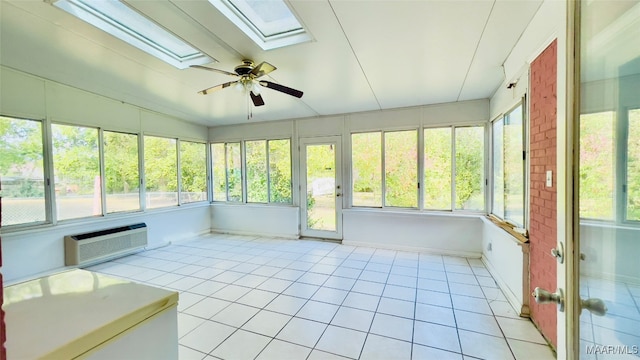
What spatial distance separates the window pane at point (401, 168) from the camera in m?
4.55

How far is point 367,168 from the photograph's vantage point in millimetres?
4898

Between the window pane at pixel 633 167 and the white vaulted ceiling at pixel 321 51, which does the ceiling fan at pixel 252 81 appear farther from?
the window pane at pixel 633 167

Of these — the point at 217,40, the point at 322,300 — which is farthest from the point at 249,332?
the point at 217,40

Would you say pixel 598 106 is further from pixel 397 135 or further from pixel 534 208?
pixel 397 135

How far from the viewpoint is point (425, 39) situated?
241 cm

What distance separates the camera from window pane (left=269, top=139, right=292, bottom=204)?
555cm

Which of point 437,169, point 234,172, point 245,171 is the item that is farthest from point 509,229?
point 234,172

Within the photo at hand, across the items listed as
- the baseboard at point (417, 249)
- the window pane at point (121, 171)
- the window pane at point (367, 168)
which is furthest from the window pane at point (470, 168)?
the window pane at point (121, 171)

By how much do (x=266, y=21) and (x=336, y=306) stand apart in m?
2.79

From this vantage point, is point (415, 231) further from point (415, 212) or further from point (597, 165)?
point (597, 165)

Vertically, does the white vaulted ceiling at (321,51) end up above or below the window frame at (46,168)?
above

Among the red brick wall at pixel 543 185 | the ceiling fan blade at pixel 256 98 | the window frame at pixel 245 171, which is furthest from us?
the window frame at pixel 245 171

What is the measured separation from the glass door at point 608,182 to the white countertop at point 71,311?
5.16 ft

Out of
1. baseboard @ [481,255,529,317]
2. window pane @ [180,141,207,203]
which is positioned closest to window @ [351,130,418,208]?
baseboard @ [481,255,529,317]
